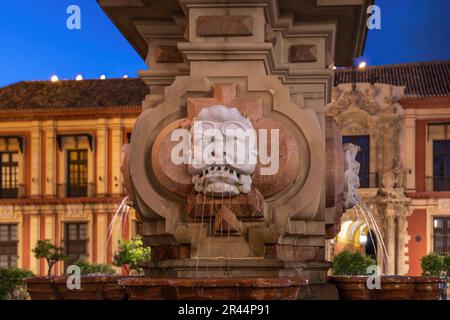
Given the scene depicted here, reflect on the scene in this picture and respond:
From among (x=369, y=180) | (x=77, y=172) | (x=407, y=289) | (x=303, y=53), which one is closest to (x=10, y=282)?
(x=77, y=172)

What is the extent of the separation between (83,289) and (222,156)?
1.31 m

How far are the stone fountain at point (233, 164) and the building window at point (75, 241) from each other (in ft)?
97.9

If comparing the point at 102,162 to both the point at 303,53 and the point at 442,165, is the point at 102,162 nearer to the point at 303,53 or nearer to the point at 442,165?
the point at 442,165

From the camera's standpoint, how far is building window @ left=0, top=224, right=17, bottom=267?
36.0m

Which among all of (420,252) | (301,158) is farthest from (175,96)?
(420,252)

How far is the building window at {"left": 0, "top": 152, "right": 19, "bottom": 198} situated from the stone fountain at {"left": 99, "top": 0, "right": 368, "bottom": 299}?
3137 cm

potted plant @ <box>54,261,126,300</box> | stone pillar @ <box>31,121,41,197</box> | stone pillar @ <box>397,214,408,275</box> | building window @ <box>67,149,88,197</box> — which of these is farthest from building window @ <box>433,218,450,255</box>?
potted plant @ <box>54,261,126,300</box>

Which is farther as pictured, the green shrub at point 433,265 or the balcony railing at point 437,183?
the balcony railing at point 437,183

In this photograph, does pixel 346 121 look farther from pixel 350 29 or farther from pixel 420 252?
pixel 350 29

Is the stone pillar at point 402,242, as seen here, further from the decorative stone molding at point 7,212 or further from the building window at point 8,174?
the building window at point 8,174

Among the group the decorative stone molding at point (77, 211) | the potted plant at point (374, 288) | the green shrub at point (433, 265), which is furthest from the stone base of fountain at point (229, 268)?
the decorative stone molding at point (77, 211)

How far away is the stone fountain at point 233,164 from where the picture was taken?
5.56 meters

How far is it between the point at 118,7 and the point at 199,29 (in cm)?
93

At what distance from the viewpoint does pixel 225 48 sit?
19.4ft
